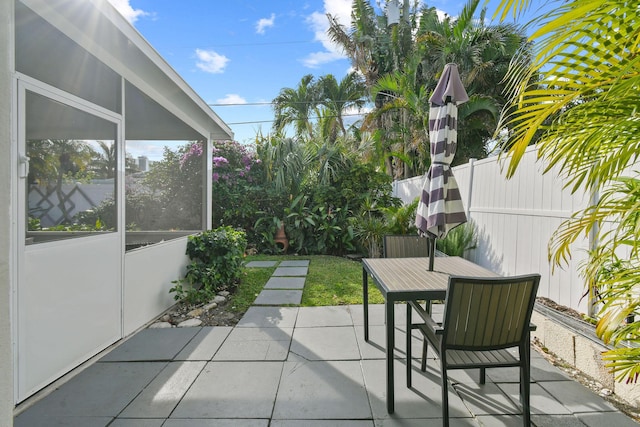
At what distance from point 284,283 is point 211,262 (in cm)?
118

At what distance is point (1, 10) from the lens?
104 cm

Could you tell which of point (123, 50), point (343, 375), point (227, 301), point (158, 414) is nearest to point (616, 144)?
point (343, 375)

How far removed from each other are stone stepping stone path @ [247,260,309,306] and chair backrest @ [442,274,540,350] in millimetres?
2679

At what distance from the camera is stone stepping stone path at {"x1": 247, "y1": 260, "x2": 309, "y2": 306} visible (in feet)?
14.4

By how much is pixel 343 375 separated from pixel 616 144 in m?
2.12

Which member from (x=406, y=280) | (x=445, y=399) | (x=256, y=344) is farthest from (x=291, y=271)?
(x=445, y=399)

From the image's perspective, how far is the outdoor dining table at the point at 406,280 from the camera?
2068 millimetres

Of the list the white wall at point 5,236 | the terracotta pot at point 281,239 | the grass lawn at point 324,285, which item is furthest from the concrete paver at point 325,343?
the terracotta pot at point 281,239

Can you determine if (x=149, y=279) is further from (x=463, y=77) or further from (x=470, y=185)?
(x=463, y=77)

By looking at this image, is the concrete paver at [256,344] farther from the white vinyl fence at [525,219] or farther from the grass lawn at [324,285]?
the white vinyl fence at [525,219]

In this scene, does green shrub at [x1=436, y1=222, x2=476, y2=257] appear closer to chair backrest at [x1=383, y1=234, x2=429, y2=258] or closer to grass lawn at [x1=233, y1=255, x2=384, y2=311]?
grass lawn at [x1=233, y1=255, x2=384, y2=311]

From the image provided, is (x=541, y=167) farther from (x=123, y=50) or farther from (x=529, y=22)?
(x=123, y=50)

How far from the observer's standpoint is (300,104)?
1905 centimetres

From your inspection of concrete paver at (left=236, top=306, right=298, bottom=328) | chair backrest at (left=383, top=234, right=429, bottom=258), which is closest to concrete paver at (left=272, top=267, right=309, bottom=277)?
concrete paver at (left=236, top=306, right=298, bottom=328)
